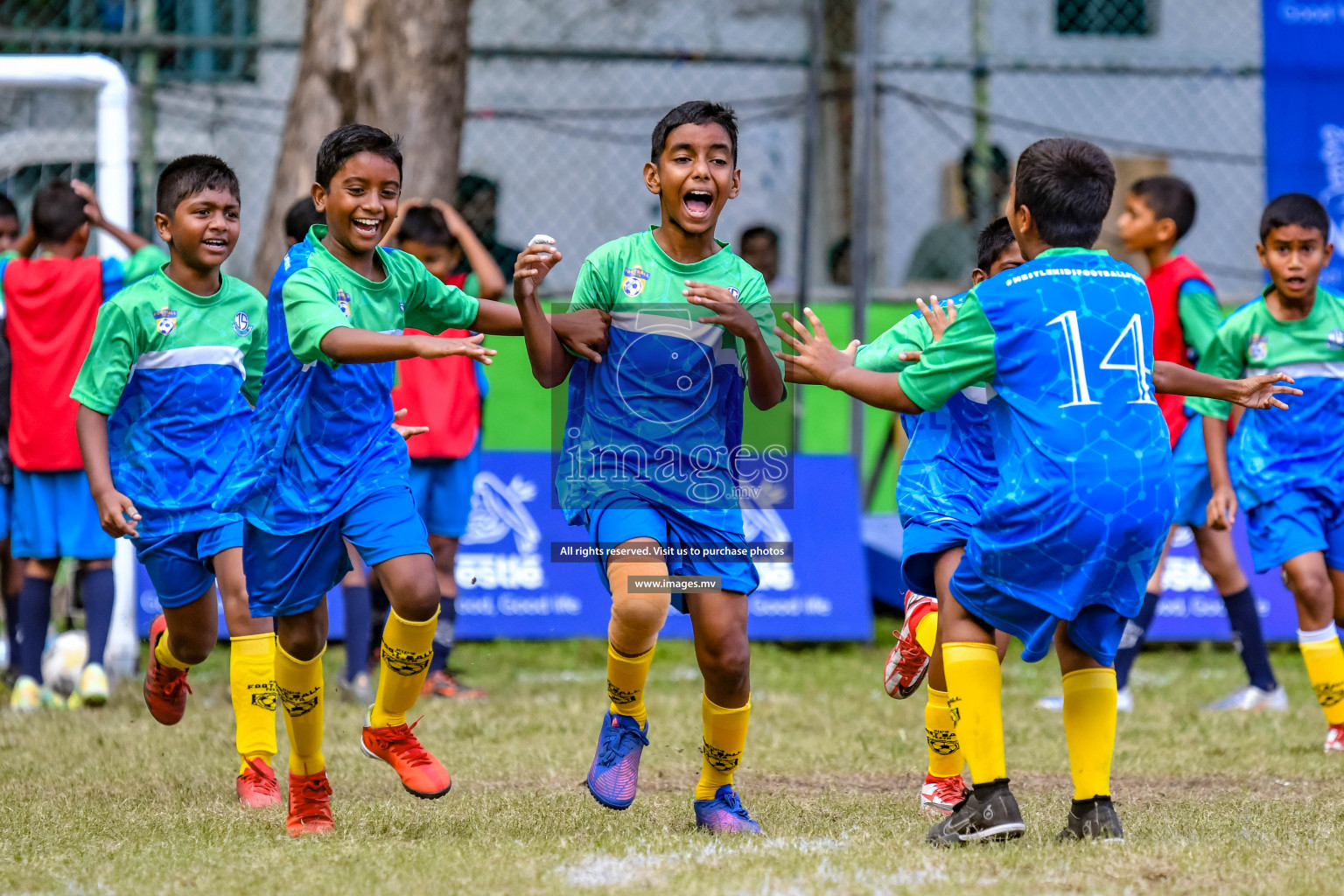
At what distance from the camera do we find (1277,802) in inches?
181

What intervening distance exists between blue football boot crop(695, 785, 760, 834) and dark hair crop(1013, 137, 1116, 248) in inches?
68.0

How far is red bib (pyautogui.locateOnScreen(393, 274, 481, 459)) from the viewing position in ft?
23.7

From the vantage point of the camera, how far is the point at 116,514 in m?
4.71

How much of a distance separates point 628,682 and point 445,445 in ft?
10.5

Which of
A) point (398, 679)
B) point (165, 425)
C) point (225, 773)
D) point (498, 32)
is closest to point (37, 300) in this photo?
point (165, 425)

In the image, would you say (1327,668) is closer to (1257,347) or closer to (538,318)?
(1257,347)

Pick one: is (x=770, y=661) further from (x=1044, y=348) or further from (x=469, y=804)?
(x=1044, y=348)

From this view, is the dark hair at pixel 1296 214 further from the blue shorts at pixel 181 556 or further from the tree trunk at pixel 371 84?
the tree trunk at pixel 371 84

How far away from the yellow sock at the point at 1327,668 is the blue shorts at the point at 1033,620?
232 cm

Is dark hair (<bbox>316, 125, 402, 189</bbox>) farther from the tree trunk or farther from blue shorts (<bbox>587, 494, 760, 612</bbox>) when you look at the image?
the tree trunk

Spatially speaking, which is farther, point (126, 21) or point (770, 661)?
point (126, 21)

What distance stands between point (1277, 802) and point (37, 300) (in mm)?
5555

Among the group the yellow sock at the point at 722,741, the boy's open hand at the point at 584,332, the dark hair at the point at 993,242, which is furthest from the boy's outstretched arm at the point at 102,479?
the dark hair at the point at 993,242

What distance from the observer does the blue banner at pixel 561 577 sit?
843 centimetres
